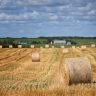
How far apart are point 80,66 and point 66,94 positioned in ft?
11.8

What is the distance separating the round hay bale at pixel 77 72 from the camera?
15.1 m

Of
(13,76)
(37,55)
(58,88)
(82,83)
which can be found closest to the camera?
(58,88)

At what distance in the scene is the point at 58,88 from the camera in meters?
12.8

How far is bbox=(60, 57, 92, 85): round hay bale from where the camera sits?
1507 centimetres

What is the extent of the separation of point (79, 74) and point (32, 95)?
12.7 ft

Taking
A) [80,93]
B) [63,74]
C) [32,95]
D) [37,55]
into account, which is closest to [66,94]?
[80,93]

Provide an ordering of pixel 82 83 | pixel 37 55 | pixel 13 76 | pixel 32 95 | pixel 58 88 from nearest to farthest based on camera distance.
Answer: pixel 32 95
pixel 58 88
pixel 82 83
pixel 13 76
pixel 37 55

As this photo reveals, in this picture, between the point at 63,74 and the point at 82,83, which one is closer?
the point at 82,83

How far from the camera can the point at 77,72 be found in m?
15.2

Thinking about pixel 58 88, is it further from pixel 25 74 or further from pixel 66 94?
pixel 25 74

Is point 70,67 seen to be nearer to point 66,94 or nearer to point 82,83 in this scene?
point 82,83

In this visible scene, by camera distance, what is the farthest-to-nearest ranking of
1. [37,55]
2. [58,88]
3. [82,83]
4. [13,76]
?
1. [37,55]
2. [13,76]
3. [82,83]
4. [58,88]

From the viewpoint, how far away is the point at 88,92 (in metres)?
12.5

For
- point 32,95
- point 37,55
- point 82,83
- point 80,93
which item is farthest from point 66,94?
point 37,55
